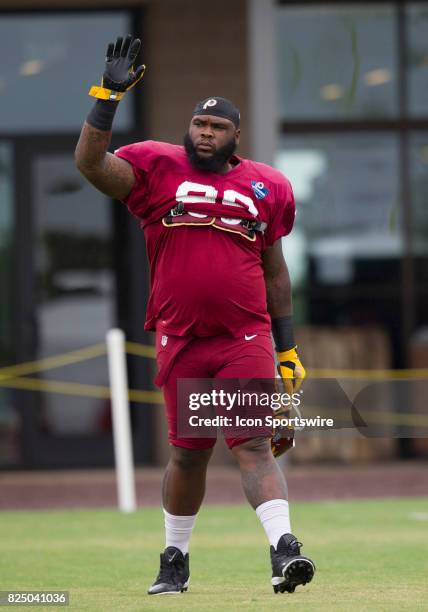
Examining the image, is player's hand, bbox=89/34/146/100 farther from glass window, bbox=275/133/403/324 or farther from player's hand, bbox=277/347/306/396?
glass window, bbox=275/133/403/324

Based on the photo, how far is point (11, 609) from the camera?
5.41 metres

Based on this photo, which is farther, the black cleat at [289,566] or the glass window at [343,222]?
the glass window at [343,222]

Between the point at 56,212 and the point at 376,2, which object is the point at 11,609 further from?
the point at 376,2

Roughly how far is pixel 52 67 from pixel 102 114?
877cm

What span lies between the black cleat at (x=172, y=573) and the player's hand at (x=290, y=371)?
0.78m

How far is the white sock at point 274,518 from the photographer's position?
5.62 m

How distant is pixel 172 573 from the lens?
6023mm

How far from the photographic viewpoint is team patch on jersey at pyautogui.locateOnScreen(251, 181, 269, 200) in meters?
5.91

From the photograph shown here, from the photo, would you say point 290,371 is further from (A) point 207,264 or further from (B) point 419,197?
(B) point 419,197

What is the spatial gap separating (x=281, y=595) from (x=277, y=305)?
1.19m

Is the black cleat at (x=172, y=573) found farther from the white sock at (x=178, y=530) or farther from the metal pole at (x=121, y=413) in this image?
the metal pole at (x=121, y=413)

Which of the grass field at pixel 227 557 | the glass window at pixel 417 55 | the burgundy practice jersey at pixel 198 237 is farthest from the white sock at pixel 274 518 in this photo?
the glass window at pixel 417 55

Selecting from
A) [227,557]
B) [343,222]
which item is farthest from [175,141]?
[227,557]

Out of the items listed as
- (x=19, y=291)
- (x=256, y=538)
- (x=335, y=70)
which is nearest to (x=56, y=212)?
(x=19, y=291)
